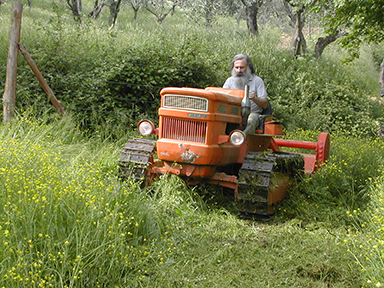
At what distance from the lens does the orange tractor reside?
5191 millimetres

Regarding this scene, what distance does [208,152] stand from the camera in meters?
5.20

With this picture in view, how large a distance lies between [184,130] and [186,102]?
32 centimetres

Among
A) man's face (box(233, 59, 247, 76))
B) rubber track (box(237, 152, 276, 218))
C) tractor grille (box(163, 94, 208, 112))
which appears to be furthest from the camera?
man's face (box(233, 59, 247, 76))

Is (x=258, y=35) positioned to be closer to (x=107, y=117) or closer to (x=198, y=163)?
(x=107, y=117)

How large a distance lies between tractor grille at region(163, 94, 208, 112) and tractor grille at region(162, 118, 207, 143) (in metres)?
0.16

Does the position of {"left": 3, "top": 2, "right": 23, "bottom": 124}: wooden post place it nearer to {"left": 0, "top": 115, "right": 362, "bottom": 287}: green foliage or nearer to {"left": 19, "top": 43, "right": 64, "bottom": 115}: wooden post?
{"left": 19, "top": 43, "right": 64, "bottom": 115}: wooden post

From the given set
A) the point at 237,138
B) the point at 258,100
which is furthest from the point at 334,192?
the point at 237,138

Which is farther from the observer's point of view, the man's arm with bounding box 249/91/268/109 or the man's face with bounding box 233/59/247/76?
the man's face with bounding box 233/59/247/76

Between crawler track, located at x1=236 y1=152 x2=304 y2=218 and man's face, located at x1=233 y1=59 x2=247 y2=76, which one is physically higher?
man's face, located at x1=233 y1=59 x2=247 y2=76

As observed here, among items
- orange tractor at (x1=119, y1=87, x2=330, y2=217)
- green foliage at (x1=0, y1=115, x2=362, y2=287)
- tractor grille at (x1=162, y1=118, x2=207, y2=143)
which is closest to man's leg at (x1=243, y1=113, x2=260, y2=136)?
orange tractor at (x1=119, y1=87, x2=330, y2=217)

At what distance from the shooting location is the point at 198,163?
17.1 feet

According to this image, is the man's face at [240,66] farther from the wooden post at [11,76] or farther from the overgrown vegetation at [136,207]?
the wooden post at [11,76]

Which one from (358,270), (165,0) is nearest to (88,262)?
(358,270)

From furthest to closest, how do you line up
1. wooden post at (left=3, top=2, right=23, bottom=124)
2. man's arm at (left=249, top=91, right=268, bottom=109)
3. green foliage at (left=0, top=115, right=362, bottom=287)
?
wooden post at (left=3, top=2, right=23, bottom=124), man's arm at (left=249, top=91, right=268, bottom=109), green foliage at (left=0, top=115, right=362, bottom=287)
